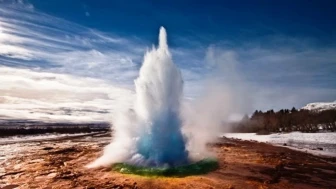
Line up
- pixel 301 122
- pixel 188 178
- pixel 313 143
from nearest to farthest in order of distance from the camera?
pixel 188 178
pixel 313 143
pixel 301 122

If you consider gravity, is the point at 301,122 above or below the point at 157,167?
above

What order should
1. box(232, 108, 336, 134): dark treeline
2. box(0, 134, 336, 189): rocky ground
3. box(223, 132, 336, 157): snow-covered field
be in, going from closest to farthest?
1. box(0, 134, 336, 189): rocky ground
2. box(223, 132, 336, 157): snow-covered field
3. box(232, 108, 336, 134): dark treeline

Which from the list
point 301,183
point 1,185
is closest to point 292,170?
point 301,183

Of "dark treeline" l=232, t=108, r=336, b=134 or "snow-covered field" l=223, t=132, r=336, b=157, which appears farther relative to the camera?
"dark treeline" l=232, t=108, r=336, b=134

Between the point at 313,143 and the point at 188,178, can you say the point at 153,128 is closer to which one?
the point at 188,178

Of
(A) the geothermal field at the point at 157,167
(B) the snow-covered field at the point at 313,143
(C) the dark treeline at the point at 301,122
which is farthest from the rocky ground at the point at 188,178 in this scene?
(C) the dark treeline at the point at 301,122

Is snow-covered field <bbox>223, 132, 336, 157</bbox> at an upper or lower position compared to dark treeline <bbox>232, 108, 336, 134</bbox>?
lower

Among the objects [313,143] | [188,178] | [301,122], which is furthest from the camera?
[301,122]

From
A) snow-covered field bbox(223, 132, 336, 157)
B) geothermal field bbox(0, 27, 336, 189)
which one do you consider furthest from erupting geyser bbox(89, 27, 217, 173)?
snow-covered field bbox(223, 132, 336, 157)

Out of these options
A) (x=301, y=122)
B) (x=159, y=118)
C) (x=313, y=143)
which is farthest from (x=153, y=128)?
(x=301, y=122)

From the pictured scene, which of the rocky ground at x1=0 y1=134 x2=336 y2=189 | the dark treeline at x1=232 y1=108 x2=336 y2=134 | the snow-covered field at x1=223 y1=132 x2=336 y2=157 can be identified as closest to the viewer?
the rocky ground at x1=0 y1=134 x2=336 y2=189

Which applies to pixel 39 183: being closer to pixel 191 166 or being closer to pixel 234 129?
pixel 191 166

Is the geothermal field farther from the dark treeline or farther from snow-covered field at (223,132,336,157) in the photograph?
the dark treeline

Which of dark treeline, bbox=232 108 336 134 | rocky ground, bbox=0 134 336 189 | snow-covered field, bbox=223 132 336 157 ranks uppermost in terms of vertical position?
dark treeline, bbox=232 108 336 134
